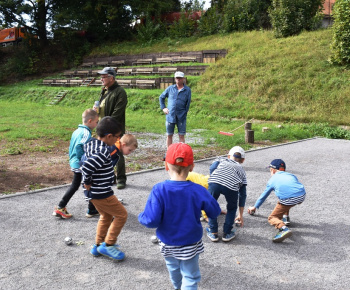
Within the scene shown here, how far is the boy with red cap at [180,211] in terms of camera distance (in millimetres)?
2611

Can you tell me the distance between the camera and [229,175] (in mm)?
4051

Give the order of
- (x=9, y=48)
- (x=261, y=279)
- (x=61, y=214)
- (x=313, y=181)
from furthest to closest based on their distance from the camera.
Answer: (x=9, y=48) → (x=313, y=181) → (x=61, y=214) → (x=261, y=279)

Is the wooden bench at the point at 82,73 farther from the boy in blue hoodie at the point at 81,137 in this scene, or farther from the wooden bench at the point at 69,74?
the boy in blue hoodie at the point at 81,137

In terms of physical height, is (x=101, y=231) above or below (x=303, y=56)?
below

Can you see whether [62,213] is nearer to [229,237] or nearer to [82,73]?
[229,237]

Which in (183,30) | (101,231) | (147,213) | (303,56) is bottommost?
(101,231)

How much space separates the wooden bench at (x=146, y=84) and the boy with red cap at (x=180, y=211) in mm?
18947

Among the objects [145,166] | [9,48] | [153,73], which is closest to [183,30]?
[153,73]

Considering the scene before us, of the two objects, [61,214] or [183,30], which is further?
[183,30]

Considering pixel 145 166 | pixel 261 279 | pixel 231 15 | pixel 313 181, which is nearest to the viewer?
pixel 261 279

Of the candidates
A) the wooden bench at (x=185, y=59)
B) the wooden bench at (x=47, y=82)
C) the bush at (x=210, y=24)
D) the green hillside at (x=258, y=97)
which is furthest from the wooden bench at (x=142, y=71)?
the bush at (x=210, y=24)

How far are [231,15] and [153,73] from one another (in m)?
10.3

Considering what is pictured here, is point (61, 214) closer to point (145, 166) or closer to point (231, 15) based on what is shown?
point (145, 166)

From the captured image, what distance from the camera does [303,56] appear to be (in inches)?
755
